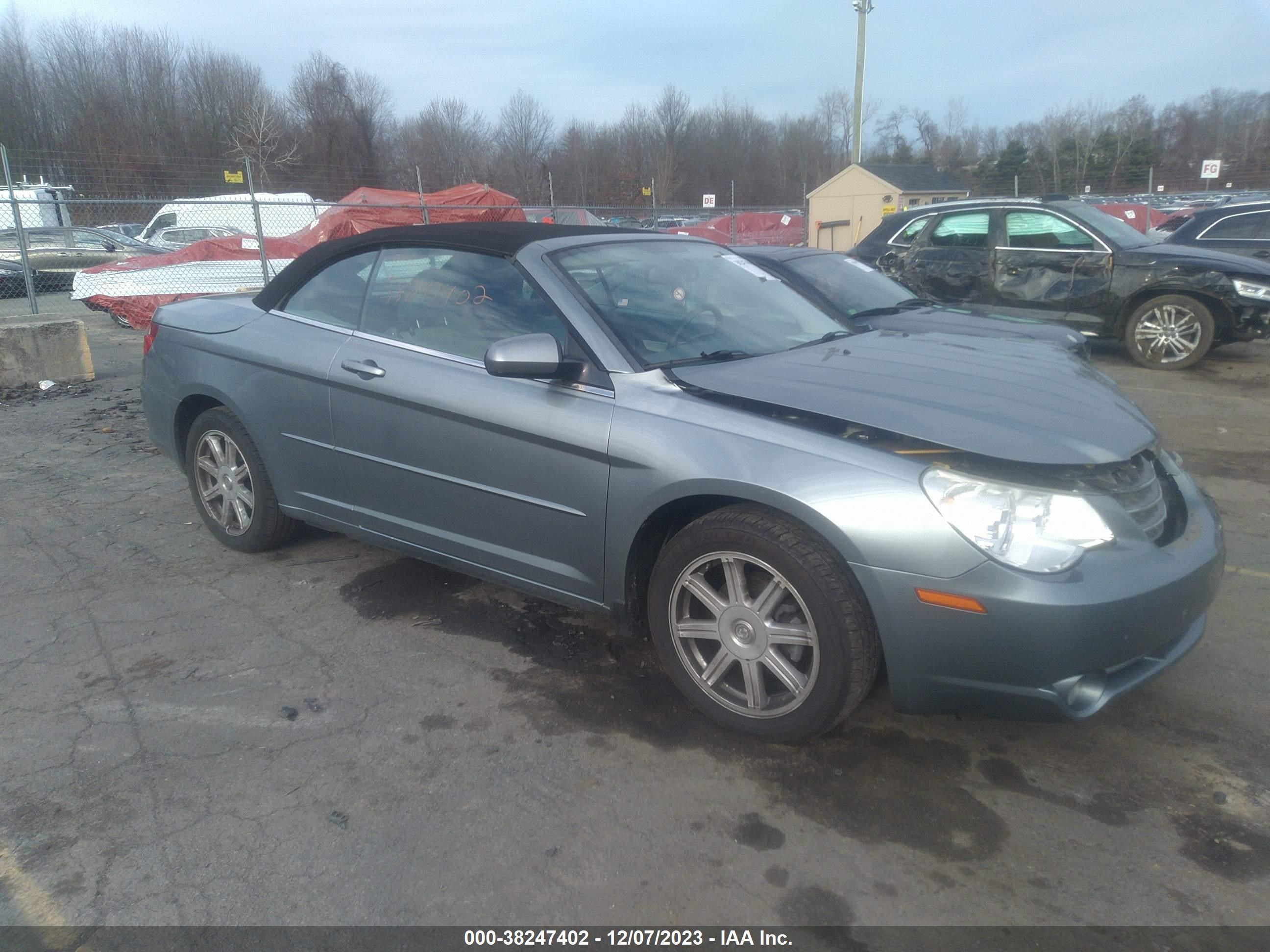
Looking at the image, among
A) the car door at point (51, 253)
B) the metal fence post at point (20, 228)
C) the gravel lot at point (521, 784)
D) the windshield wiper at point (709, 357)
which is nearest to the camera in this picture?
the gravel lot at point (521, 784)

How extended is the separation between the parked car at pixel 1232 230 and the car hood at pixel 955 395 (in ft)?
29.2

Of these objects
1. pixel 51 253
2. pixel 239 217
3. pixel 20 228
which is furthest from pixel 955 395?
pixel 239 217

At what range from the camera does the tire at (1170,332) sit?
8.99 metres

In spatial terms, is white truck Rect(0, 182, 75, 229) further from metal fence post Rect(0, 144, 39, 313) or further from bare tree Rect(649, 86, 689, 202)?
Answer: bare tree Rect(649, 86, 689, 202)

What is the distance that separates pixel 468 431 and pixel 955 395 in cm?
174

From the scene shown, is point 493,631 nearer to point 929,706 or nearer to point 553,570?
point 553,570

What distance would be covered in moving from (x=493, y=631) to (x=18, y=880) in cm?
179

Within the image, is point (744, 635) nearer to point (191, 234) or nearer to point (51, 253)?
point (51, 253)

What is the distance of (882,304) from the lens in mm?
6926

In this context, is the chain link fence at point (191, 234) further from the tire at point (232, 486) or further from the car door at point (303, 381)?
the car door at point (303, 381)

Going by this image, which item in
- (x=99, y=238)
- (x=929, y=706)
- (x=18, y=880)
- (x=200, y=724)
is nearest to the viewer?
(x=18, y=880)

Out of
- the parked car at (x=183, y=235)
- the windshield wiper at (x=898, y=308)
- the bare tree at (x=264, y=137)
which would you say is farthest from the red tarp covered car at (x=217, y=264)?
the bare tree at (x=264, y=137)

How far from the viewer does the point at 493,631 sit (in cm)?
376

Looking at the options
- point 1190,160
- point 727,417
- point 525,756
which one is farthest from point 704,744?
point 1190,160
